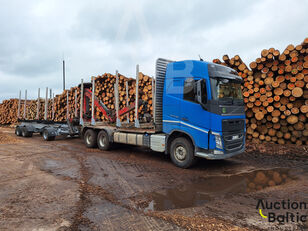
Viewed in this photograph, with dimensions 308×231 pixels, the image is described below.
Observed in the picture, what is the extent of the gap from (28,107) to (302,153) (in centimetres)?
2142

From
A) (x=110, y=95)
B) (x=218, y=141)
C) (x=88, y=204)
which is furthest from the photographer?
(x=110, y=95)

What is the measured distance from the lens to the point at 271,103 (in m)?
8.10

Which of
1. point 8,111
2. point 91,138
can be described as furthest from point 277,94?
point 8,111

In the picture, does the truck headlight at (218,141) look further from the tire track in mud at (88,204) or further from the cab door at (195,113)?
the tire track in mud at (88,204)

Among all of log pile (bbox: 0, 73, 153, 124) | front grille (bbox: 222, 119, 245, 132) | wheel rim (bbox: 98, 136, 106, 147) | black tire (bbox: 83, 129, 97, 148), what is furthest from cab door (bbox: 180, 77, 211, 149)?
black tire (bbox: 83, 129, 97, 148)

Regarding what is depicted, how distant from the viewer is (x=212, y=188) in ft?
14.3

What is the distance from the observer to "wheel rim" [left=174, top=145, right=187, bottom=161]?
5828mm

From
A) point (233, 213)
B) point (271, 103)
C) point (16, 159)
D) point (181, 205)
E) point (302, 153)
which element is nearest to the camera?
point (233, 213)

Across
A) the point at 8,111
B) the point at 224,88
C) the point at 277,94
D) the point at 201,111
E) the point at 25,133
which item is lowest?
the point at 25,133

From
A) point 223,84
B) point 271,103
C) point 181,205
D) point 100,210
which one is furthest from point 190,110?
point 271,103

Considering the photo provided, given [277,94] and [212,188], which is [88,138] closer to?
[212,188]

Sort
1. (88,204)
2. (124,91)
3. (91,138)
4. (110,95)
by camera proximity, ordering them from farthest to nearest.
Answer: (110,95), (124,91), (91,138), (88,204)

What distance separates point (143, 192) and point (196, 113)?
2.53m

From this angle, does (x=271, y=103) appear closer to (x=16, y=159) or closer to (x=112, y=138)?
(x=112, y=138)
